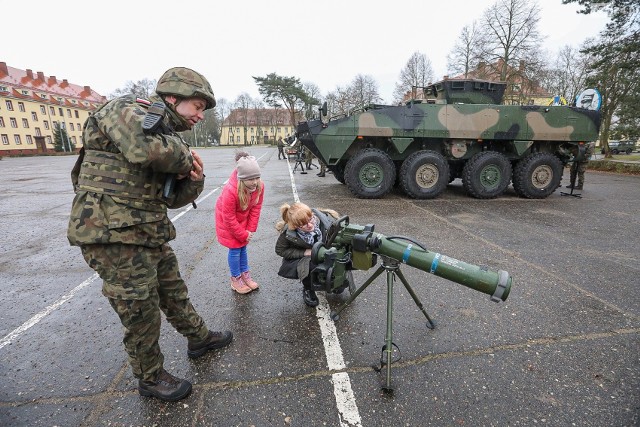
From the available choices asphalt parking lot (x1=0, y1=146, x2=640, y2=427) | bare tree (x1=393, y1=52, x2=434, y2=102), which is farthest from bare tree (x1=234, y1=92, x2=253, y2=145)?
asphalt parking lot (x1=0, y1=146, x2=640, y2=427)

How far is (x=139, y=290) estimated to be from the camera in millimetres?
1732

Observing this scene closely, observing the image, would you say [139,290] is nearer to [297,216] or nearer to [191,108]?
[191,108]

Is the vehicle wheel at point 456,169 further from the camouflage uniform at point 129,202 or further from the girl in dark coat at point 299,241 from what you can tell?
the camouflage uniform at point 129,202

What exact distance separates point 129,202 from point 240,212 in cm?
144

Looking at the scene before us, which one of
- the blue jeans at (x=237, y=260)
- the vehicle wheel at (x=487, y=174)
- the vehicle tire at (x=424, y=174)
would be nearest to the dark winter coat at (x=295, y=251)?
the blue jeans at (x=237, y=260)

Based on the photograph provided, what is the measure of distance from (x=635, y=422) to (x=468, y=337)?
0.96 m

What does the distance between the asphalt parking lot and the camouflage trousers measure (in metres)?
0.31

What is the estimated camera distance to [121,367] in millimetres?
2225

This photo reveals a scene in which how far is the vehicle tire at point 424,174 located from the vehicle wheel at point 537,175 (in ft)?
6.32

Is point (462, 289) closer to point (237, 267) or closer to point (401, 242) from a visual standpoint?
point (401, 242)

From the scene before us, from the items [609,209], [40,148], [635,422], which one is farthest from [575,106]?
[40,148]

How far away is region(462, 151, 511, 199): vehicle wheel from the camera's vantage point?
7.75 metres

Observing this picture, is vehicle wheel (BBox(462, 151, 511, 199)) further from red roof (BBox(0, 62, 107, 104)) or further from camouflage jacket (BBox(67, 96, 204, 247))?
red roof (BBox(0, 62, 107, 104))

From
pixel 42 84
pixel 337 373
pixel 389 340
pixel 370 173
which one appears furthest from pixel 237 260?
pixel 42 84
